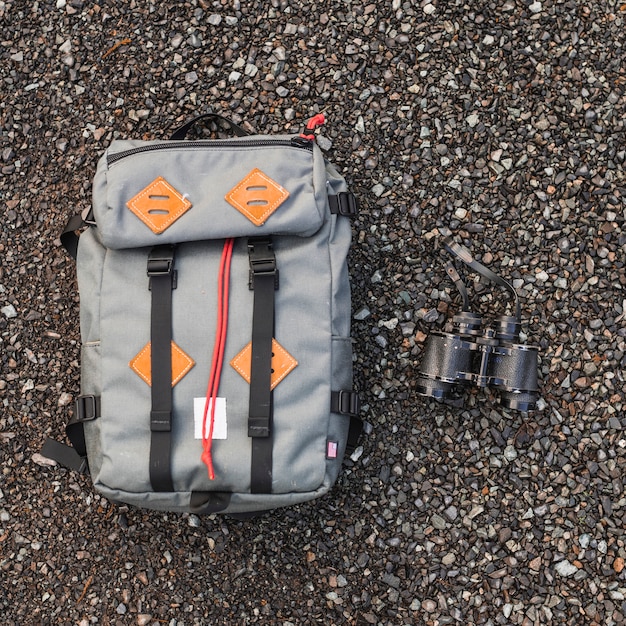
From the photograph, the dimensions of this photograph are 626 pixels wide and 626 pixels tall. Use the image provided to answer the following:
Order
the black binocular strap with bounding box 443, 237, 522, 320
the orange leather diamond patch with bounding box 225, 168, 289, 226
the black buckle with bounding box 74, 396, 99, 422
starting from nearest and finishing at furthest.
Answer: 1. the orange leather diamond patch with bounding box 225, 168, 289, 226
2. the black buckle with bounding box 74, 396, 99, 422
3. the black binocular strap with bounding box 443, 237, 522, 320

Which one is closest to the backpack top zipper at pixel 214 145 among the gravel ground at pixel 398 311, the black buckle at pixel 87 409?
the gravel ground at pixel 398 311

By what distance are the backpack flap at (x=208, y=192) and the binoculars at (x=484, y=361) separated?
59cm

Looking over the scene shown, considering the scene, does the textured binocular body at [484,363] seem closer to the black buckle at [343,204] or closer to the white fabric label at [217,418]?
the black buckle at [343,204]

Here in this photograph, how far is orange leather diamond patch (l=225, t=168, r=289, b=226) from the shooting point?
1844 mm

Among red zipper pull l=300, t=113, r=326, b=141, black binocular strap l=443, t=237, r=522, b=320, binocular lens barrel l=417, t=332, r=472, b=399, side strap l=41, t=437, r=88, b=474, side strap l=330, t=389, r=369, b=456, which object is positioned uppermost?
red zipper pull l=300, t=113, r=326, b=141

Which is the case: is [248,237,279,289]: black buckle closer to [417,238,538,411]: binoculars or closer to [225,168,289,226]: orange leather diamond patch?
[225,168,289,226]: orange leather diamond patch

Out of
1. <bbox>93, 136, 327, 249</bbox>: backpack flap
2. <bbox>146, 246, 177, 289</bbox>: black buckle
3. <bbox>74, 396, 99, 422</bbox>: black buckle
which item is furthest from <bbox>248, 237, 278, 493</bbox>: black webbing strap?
<bbox>74, 396, 99, 422</bbox>: black buckle

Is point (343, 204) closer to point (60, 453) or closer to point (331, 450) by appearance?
point (331, 450)

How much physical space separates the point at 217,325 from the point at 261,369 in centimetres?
19

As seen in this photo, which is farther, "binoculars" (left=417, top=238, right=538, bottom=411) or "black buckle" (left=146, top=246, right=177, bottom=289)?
"binoculars" (left=417, top=238, right=538, bottom=411)

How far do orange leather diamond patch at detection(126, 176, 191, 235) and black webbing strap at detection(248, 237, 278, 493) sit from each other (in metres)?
0.27

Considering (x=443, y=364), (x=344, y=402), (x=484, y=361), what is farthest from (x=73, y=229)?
(x=484, y=361)

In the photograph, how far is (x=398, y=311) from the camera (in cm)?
219

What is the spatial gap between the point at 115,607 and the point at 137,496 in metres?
0.56
